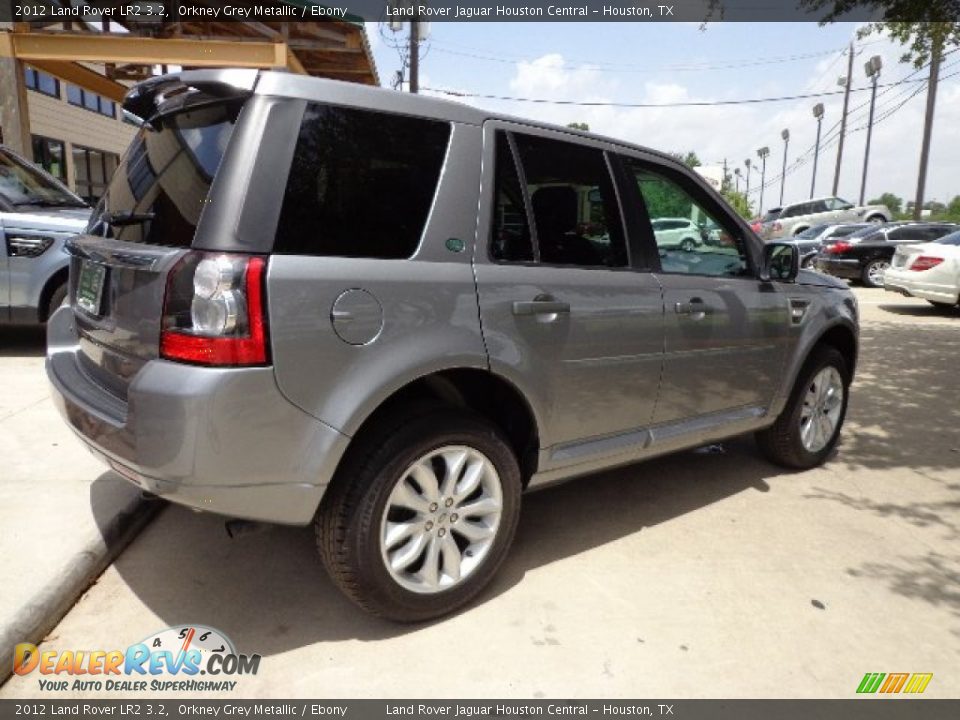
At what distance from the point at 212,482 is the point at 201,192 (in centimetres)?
89

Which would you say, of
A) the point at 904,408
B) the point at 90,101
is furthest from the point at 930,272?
the point at 90,101

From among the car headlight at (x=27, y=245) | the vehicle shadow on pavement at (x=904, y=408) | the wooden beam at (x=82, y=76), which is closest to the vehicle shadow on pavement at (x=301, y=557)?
the vehicle shadow on pavement at (x=904, y=408)

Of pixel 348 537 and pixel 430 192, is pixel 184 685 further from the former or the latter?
pixel 430 192

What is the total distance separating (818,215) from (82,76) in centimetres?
2784

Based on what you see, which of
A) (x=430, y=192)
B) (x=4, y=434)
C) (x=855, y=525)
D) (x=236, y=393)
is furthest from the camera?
(x=4, y=434)

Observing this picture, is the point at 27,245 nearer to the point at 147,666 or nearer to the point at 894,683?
the point at 147,666

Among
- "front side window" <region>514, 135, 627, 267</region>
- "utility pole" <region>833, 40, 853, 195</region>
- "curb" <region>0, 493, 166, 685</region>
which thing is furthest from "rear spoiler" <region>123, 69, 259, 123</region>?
"utility pole" <region>833, 40, 853, 195</region>

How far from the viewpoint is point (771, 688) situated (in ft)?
7.59

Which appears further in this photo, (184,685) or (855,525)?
(855,525)

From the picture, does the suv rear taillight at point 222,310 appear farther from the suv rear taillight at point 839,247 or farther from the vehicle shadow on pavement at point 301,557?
the suv rear taillight at point 839,247

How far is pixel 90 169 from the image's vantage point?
23.6 metres

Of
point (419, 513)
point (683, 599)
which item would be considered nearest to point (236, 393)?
point (419, 513)

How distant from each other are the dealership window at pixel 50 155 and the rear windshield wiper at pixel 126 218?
61.0ft

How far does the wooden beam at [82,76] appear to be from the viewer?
13.2m
